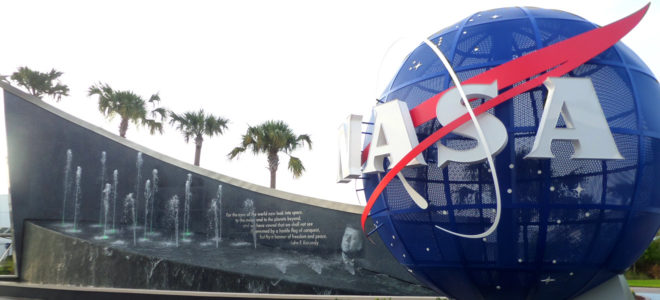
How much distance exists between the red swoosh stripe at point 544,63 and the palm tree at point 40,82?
107 feet

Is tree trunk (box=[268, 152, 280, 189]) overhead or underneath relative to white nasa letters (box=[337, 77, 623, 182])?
overhead

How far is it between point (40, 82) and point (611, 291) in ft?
114

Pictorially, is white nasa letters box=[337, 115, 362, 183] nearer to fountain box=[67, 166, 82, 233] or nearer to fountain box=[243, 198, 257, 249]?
fountain box=[243, 198, 257, 249]

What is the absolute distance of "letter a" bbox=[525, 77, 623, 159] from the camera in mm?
6527

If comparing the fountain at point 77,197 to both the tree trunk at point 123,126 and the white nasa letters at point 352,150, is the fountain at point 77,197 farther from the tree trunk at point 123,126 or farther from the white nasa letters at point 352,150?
the white nasa letters at point 352,150

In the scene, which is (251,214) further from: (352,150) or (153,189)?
(352,150)

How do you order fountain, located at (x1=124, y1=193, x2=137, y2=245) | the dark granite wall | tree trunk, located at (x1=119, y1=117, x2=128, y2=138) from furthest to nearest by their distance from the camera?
tree trunk, located at (x1=119, y1=117, x2=128, y2=138), fountain, located at (x1=124, y1=193, x2=137, y2=245), the dark granite wall

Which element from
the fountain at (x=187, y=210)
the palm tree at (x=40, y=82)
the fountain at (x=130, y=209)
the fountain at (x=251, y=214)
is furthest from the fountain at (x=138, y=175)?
the palm tree at (x=40, y=82)

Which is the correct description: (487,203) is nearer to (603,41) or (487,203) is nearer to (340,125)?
(603,41)

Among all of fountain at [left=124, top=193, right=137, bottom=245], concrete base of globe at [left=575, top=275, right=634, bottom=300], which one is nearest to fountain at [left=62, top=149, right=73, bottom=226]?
fountain at [left=124, top=193, right=137, bottom=245]

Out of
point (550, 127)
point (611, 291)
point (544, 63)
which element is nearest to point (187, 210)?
point (611, 291)

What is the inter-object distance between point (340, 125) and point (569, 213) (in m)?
4.38

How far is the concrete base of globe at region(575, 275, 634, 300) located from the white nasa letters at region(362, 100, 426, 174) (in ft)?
12.4

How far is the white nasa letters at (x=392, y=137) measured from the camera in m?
7.36
